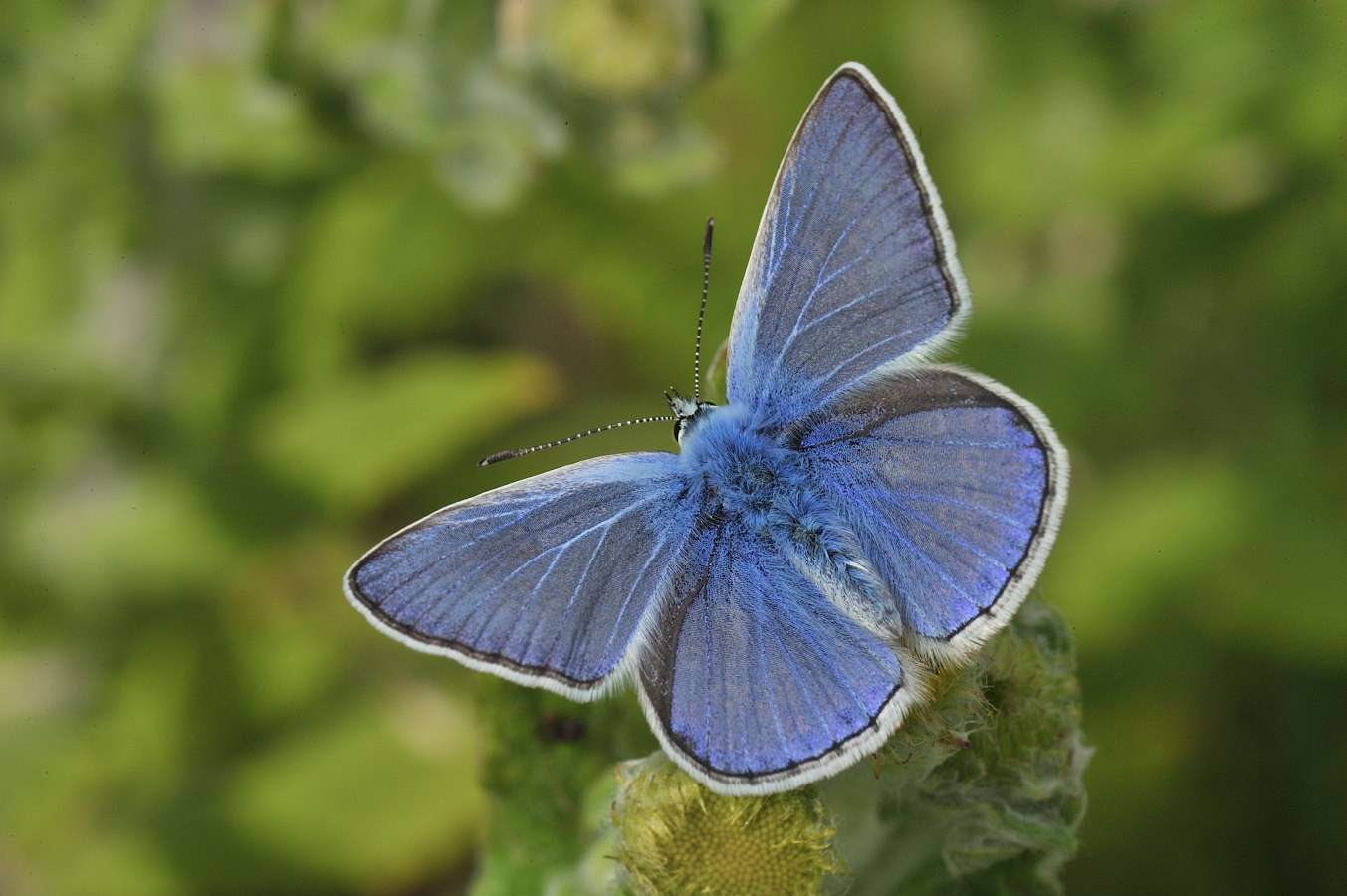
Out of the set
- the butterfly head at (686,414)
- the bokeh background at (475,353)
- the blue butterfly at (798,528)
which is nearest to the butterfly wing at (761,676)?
the blue butterfly at (798,528)

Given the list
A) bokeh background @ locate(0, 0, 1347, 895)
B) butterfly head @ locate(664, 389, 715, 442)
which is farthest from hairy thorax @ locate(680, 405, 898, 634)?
bokeh background @ locate(0, 0, 1347, 895)

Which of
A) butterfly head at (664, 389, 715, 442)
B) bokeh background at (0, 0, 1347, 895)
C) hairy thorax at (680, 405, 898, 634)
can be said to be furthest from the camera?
bokeh background at (0, 0, 1347, 895)

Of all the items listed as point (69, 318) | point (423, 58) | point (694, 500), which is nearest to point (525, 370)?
point (423, 58)

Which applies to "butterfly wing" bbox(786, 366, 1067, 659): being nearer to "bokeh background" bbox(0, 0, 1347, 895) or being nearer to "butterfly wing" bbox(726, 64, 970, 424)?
"butterfly wing" bbox(726, 64, 970, 424)

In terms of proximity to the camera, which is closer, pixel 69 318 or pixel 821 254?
pixel 821 254

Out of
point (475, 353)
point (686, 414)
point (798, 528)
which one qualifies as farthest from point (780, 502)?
point (475, 353)

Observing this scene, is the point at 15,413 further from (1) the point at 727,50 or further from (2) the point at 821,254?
(2) the point at 821,254

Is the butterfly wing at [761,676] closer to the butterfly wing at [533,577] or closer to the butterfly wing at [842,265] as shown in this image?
the butterfly wing at [533,577]

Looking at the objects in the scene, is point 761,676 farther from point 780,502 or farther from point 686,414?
point 686,414
